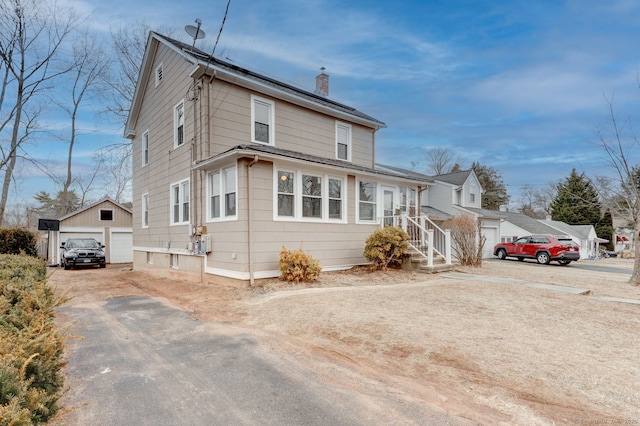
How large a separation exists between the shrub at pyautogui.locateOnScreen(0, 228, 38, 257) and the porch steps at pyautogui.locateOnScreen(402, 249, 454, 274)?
16109 mm

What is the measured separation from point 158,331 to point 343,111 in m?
10.6

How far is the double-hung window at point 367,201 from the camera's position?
37.8 feet

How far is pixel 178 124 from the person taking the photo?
11.8 metres

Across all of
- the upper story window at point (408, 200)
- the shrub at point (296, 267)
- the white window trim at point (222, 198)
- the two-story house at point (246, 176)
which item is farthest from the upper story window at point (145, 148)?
the upper story window at point (408, 200)

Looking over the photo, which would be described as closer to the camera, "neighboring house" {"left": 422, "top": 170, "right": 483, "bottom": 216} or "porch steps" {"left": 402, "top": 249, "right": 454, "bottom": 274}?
"porch steps" {"left": 402, "top": 249, "right": 454, "bottom": 274}

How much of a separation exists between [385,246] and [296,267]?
11.3 feet

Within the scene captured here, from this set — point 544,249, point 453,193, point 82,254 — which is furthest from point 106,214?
point 544,249

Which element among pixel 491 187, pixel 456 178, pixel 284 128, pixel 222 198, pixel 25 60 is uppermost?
pixel 25 60

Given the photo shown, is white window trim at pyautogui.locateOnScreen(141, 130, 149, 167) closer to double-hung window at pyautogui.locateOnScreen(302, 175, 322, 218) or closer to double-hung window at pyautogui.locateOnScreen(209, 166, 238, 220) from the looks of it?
double-hung window at pyautogui.locateOnScreen(209, 166, 238, 220)

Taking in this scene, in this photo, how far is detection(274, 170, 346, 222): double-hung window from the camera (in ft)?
31.0

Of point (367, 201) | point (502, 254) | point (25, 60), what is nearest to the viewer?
point (367, 201)

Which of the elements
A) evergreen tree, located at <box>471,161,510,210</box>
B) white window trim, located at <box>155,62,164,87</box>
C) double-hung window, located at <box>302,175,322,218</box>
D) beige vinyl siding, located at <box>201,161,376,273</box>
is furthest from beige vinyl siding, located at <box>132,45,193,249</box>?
evergreen tree, located at <box>471,161,510,210</box>

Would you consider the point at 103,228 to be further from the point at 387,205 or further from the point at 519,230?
the point at 519,230

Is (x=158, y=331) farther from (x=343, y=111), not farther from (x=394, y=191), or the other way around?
(x=343, y=111)
